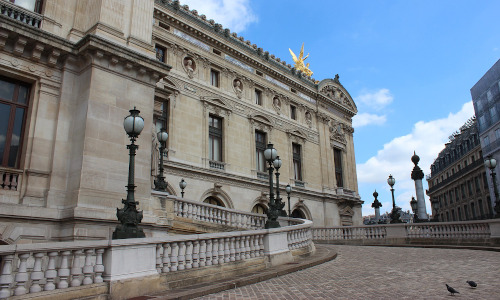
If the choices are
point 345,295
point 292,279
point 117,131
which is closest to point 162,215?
point 117,131

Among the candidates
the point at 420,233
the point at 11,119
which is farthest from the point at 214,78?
the point at 11,119

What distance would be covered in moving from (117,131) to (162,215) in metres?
3.07

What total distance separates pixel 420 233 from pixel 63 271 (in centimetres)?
1833

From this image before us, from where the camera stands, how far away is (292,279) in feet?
32.7

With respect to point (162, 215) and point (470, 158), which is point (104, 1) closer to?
point (162, 215)

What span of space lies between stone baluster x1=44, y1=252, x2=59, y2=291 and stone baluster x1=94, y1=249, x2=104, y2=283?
2.53 feet

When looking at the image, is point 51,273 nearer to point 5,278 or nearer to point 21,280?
point 21,280

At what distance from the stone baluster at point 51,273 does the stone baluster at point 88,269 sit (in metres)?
0.55

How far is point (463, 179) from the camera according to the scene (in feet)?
208

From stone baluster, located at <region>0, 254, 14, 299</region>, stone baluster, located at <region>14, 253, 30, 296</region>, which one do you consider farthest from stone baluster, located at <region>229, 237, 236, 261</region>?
stone baluster, located at <region>0, 254, 14, 299</region>

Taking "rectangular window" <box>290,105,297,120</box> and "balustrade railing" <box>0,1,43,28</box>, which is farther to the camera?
"rectangular window" <box>290,105,297,120</box>

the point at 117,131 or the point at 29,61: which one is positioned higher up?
the point at 29,61

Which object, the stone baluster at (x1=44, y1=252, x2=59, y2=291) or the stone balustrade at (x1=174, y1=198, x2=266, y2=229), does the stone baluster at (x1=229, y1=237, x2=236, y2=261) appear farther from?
the stone baluster at (x1=44, y1=252, x2=59, y2=291)

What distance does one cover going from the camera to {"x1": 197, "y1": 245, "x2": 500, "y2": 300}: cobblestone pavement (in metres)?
7.93
